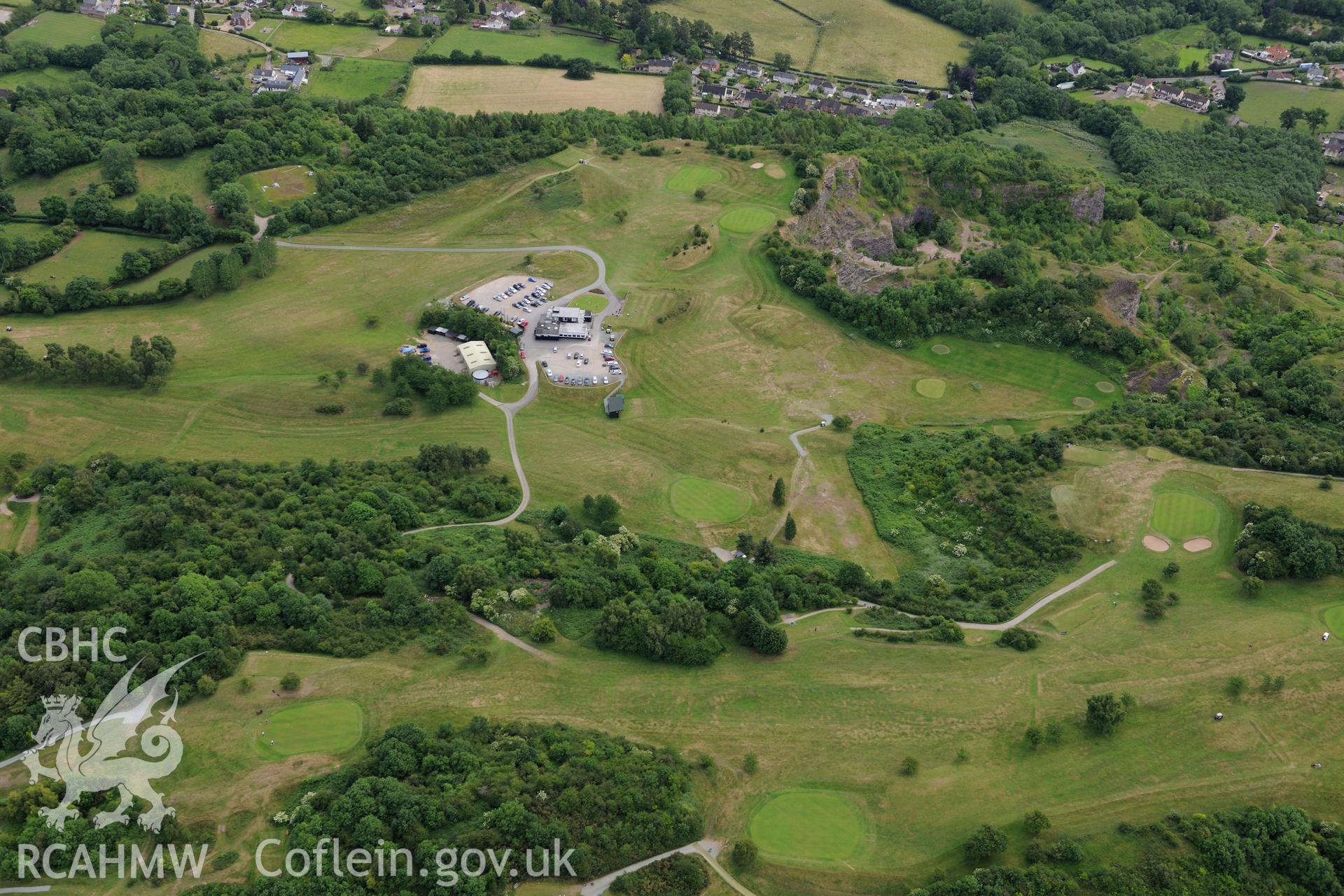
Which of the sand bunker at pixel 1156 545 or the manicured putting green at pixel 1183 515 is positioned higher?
the manicured putting green at pixel 1183 515

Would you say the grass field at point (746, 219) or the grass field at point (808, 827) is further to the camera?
the grass field at point (746, 219)

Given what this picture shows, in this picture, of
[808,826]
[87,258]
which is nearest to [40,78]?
[87,258]

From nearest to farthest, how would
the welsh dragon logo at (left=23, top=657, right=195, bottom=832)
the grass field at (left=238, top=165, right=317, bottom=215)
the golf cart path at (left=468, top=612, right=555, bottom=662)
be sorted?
the welsh dragon logo at (left=23, top=657, right=195, bottom=832) → the golf cart path at (left=468, top=612, right=555, bottom=662) → the grass field at (left=238, top=165, right=317, bottom=215)

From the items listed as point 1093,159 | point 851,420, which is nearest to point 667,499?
point 851,420

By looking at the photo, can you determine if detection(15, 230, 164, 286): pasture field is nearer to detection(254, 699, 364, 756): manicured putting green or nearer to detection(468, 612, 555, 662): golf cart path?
detection(468, 612, 555, 662): golf cart path

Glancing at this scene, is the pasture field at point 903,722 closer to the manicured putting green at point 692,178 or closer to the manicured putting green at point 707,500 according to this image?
the manicured putting green at point 707,500

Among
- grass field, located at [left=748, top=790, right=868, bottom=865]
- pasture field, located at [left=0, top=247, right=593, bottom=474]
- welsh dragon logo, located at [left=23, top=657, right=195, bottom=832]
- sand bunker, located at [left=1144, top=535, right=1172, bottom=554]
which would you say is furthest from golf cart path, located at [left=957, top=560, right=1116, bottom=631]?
welsh dragon logo, located at [left=23, top=657, right=195, bottom=832]

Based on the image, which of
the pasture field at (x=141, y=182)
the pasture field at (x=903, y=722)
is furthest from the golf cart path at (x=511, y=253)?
the pasture field at (x=903, y=722)

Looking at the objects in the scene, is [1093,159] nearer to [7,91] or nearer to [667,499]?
[667,499]
